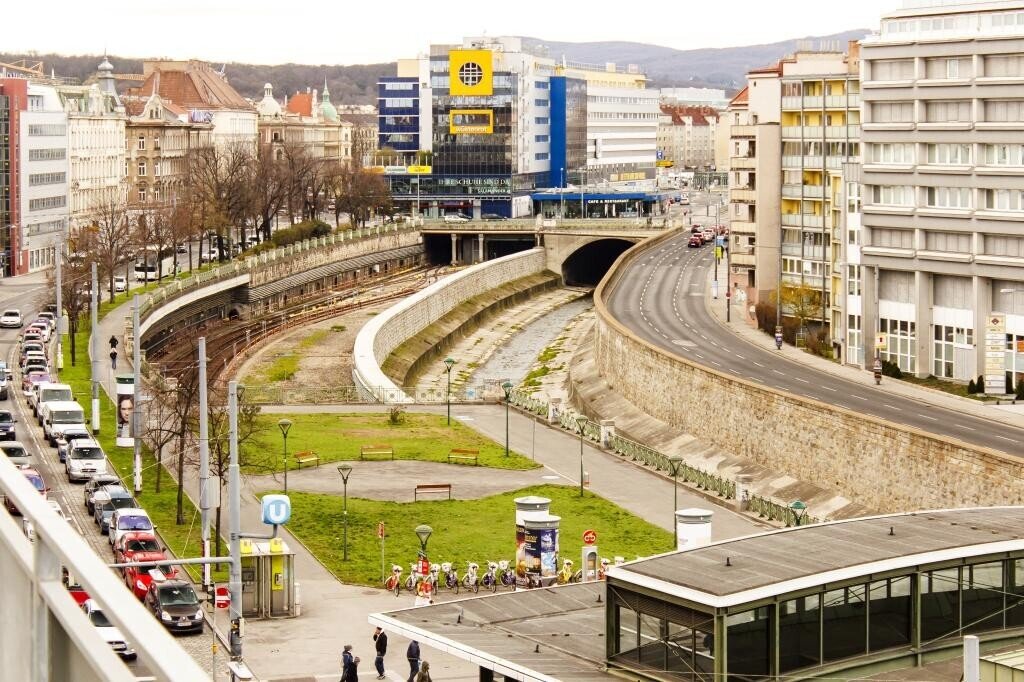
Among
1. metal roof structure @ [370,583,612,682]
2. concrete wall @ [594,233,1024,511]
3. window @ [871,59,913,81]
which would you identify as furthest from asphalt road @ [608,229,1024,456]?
metal roof structure @ [370,583,612,682]

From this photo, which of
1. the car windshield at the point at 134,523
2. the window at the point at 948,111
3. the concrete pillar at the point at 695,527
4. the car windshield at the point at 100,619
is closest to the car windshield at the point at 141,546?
the car windshield at the point at 134,523

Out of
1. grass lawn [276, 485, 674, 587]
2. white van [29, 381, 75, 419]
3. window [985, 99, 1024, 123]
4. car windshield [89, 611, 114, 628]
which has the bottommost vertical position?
grass lawn [276, 485, 674, 587]

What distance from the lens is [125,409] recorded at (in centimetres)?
6212

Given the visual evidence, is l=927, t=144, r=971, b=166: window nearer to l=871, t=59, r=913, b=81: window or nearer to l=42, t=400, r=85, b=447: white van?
l=871, t=59, r=913, b=81: window

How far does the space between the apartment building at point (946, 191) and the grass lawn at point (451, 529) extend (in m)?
24.2

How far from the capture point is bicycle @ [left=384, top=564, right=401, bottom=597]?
4416 cm

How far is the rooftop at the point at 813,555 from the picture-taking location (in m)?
27.4

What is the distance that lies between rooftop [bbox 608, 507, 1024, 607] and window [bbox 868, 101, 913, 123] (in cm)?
5021

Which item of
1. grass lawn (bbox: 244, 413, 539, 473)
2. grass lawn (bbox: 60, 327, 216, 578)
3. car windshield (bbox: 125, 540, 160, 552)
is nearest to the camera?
car windshield (bbox: 125, 540, 160, 552)

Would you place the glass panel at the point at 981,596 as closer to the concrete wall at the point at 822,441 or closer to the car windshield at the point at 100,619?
the concrete wall at the point at 822,441

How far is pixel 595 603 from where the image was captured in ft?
108

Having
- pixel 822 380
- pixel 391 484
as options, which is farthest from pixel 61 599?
pixel 822 380

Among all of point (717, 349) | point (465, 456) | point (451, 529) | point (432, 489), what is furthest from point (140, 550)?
point (717, 349)

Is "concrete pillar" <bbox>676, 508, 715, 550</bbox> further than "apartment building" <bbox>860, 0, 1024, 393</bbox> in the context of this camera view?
No
